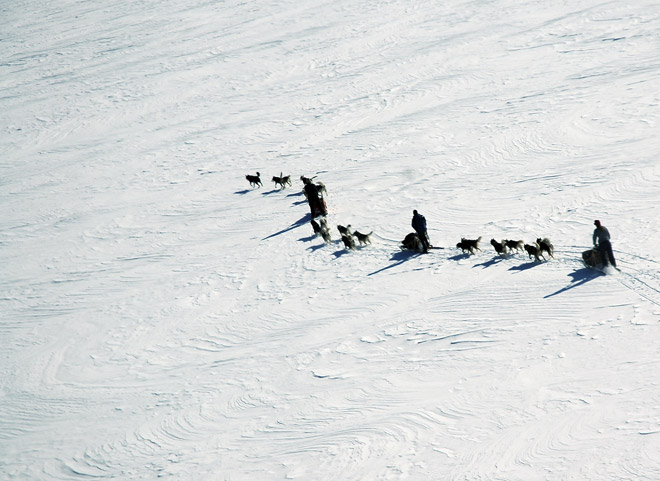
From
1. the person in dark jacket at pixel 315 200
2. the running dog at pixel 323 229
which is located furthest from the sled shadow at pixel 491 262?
the person in dark jacket at pixel 315 200

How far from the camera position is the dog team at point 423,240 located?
12438 mm

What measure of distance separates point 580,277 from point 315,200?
6857mm

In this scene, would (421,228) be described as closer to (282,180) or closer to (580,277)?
(580,277)

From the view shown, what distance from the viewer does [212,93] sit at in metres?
28.6

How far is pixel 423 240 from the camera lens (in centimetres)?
1498

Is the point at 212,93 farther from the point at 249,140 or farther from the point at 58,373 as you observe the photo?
the point at 58,373

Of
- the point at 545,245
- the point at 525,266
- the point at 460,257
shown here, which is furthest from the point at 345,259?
the point at 545,245

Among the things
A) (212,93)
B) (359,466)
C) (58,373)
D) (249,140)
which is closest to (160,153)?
(249,140)

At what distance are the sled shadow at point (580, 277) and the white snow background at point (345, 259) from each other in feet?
0.16

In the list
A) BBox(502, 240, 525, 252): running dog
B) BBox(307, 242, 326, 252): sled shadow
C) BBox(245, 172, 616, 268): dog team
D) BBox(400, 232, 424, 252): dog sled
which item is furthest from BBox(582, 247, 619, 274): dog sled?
BBox(307, 242, 326, 252): sled shadow

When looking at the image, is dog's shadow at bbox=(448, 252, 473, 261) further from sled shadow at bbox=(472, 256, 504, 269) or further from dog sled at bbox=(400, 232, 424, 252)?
dog sled at bbox=(400, 232, 424, 252)

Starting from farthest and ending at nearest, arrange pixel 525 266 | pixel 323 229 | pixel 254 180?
1. pixel 254 180
2. pixel 323 229
3. pixel 525 266

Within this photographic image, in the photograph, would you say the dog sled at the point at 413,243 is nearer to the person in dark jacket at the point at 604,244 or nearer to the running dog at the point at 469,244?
the running dog at the point at 469,244

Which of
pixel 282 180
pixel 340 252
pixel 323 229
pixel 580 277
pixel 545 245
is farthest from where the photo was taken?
pixel 282 180
